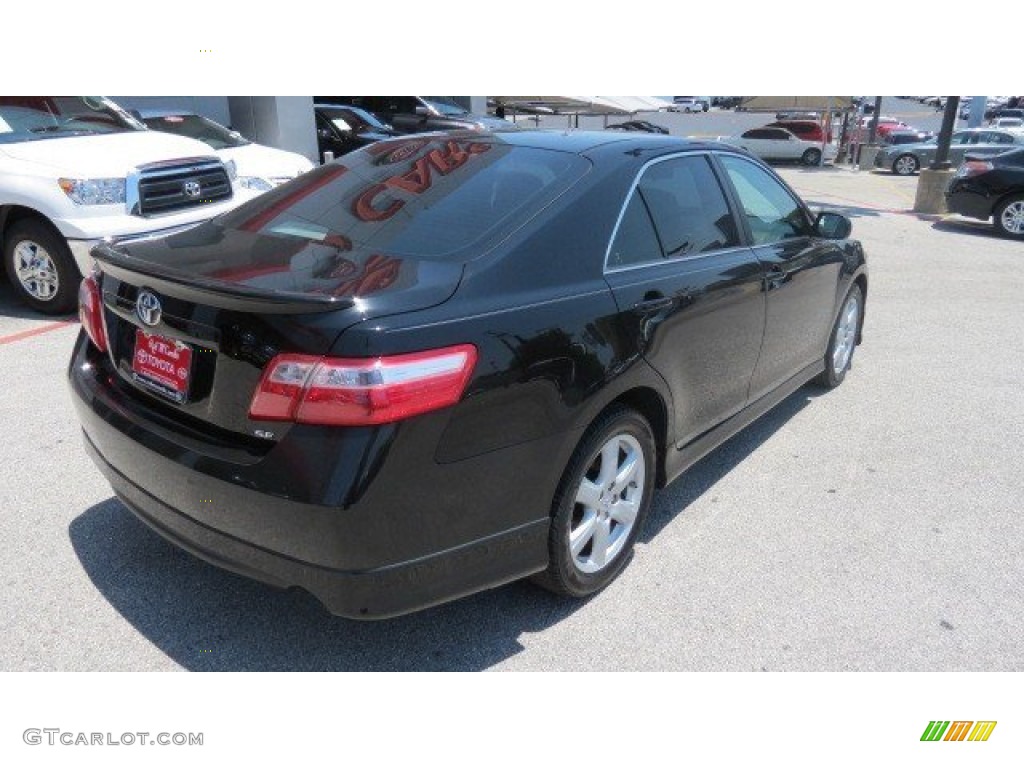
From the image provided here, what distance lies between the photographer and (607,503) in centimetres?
287

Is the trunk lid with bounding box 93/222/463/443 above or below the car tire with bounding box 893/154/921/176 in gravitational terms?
above

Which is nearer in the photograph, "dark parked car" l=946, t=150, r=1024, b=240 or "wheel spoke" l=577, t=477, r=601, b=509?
"wheel spoke" l=577, t=477, r=601, b=509

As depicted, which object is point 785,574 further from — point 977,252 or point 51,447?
point 977,252

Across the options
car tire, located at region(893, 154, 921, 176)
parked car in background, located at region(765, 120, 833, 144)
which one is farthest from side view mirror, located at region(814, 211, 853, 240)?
parked car in background, located at region(765, 120, 833, 144)

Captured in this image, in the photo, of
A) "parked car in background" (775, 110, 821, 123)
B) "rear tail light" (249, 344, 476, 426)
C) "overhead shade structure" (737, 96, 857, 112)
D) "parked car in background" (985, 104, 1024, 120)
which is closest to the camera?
"rear tail light" (249, 344, 476, 426)

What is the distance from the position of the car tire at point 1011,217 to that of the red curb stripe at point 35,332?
13.2 meters

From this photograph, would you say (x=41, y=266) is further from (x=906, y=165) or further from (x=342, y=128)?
(x=906, y=165)

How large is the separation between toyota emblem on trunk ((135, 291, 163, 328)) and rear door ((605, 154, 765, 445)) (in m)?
1.48

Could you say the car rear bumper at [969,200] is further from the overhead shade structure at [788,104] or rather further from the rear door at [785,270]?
the overhead shade structure at [788,104]

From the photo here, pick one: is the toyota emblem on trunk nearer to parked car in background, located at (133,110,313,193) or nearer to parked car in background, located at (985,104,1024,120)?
parked car in background, located at (133,110,313,193)

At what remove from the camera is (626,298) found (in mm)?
Answer: 2777

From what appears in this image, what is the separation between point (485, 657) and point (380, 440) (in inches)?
39.2

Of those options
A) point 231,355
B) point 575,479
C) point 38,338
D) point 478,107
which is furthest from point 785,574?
point 478,107

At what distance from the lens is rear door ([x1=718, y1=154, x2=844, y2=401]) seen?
3814 millimetres
